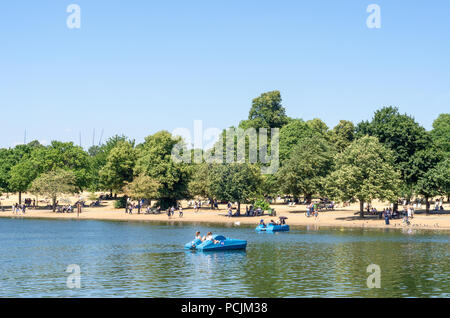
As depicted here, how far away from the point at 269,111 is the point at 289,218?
216 feet

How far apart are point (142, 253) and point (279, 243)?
17306 mm

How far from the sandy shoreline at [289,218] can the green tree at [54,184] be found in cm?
487

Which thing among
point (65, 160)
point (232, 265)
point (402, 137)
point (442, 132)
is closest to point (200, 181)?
point (65, 160)

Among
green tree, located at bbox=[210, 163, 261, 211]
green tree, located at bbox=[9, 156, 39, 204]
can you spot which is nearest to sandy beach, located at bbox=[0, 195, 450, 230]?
green tree, located at bbox=[210, 163, 261, 211]

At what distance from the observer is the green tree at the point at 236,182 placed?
108m

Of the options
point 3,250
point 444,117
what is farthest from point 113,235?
point 444,117

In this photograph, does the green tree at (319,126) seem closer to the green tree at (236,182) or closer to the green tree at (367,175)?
the green tree at (236,182)

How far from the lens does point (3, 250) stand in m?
60.4

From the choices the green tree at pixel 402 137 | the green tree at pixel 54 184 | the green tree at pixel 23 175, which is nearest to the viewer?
the green tree at pixel 402 137

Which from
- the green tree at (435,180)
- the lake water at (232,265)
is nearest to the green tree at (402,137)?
the green tree at (435,180)

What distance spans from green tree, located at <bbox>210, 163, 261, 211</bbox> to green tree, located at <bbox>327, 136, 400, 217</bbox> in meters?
19.2

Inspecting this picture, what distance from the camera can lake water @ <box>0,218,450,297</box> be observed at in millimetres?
37281

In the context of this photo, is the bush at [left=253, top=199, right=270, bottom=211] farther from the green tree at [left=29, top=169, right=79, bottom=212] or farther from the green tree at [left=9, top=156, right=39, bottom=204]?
the green tree at [left=9, top=156, right=39, bottom=204]
